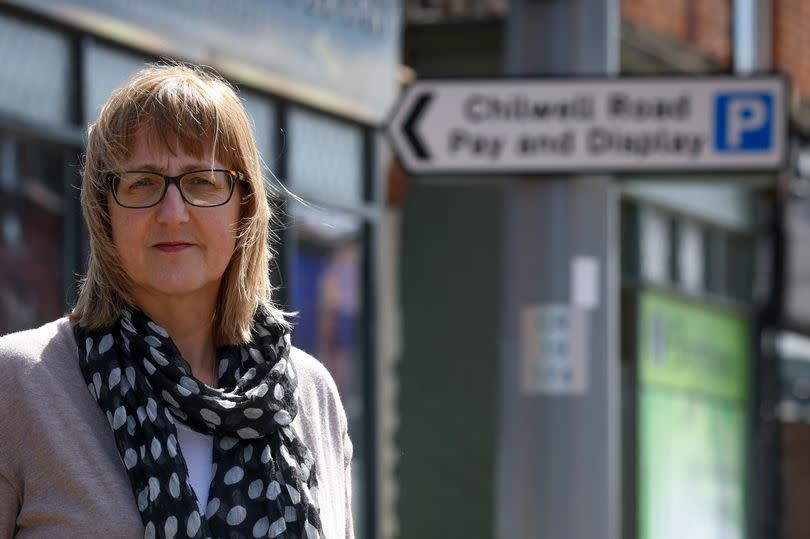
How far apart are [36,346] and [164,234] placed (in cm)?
25

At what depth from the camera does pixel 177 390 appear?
249cm

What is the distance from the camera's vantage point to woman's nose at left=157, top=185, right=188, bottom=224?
99.8 inches

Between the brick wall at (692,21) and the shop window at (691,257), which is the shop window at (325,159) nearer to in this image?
the brick wall at (692,21)

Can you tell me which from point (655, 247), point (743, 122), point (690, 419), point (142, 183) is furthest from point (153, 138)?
point (690, 419)

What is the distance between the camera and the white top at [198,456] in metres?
2.52

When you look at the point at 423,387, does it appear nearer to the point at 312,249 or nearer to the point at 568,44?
the point at 312,249

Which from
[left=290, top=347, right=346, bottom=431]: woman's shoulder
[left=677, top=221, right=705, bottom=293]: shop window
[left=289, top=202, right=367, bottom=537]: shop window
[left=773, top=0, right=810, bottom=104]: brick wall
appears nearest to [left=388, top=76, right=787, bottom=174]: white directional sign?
[left=289, top=202, right=367, bottom=537]: shop window

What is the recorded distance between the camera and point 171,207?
253cm

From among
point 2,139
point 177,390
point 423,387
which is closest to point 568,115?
point 2,139

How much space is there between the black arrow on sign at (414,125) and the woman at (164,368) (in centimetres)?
347

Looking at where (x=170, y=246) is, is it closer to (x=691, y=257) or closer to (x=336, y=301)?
(x=336, y=301)

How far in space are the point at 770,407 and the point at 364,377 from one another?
627 cm

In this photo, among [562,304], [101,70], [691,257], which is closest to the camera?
[562,304]

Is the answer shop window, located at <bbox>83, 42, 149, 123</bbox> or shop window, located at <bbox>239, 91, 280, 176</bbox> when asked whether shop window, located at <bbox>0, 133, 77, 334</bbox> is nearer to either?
shop window, located at <bbox>83, 42, 149, 123</bbox>
